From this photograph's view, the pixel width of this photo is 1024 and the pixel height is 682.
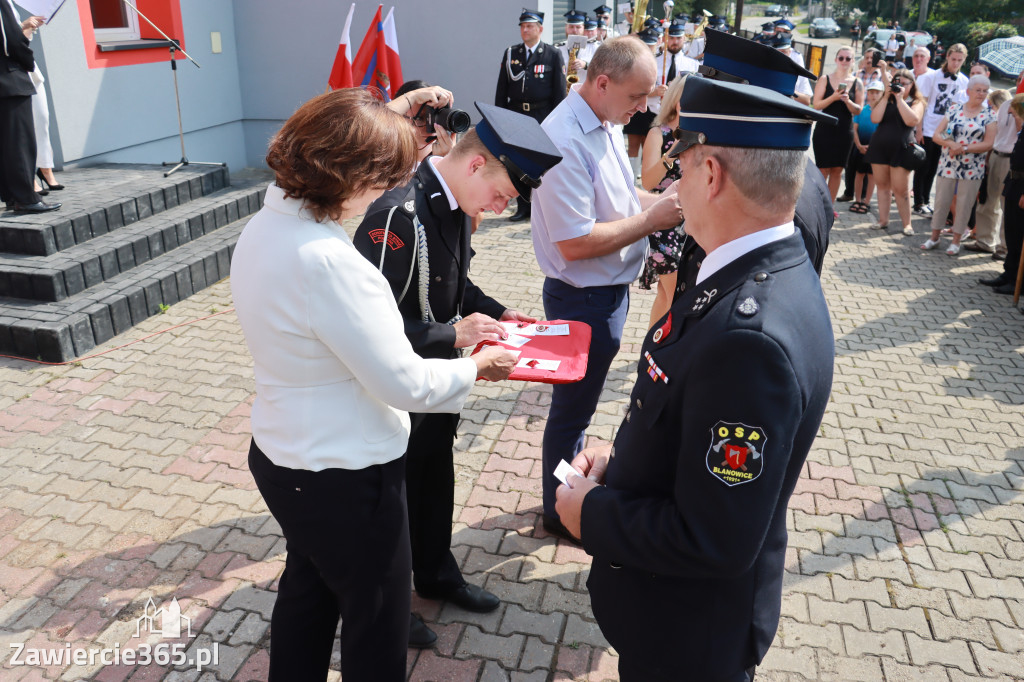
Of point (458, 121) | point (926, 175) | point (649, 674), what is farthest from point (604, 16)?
point (649, 674)

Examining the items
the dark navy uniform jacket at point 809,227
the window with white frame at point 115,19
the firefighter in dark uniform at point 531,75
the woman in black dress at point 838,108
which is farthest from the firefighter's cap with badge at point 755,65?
the window with white frame at point 115,19

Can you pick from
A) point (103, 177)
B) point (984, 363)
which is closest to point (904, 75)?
point (984, 363)

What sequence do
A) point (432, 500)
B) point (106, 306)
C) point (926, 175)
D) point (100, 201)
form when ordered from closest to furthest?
point (432, 500)
point (106, 306)
point (100, 201)
point (926, 175)

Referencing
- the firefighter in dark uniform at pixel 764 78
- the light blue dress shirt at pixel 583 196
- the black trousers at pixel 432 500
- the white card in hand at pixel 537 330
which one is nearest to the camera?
the firefighter in dark uniform at pixel 764 78

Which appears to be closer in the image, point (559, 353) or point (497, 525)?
point (559, 353)

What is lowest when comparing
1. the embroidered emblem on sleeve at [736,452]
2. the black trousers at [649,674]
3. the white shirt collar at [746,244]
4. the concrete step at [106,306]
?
the concrete step at [106,306]

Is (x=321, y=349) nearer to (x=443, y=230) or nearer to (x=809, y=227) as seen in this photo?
(x=443, y=230)

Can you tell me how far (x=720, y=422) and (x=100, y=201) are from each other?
706 cm

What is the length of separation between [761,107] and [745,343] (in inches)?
19.1

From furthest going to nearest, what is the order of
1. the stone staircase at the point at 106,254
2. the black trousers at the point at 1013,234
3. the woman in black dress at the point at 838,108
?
the woman in black dress at the point at 838,108 < the black trousers at the point at 1013,234 < the stone staircase at the point at 106,254

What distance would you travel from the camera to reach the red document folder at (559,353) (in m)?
2.67

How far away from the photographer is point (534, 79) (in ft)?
30.5

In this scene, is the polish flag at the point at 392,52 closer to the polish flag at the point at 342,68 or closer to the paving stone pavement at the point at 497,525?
the polish flag at the point at 342,68

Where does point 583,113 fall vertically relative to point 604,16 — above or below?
below
